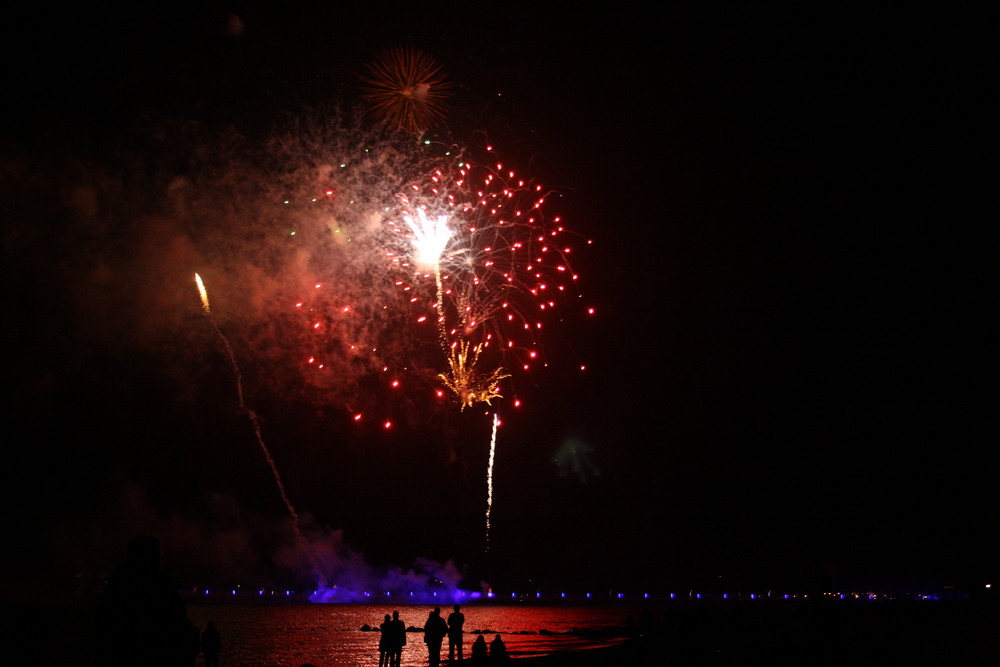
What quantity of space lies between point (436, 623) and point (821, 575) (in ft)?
46.8

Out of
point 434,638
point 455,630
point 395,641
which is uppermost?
point 455,630

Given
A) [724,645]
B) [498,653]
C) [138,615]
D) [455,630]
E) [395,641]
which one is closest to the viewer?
[138,615]

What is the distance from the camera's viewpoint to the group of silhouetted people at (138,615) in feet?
10.8

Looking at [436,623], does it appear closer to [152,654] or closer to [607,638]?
[152,654]

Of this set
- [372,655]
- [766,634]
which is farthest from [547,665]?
[372,655]

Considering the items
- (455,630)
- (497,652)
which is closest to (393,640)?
(455,630)

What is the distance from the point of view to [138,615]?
10.8ft

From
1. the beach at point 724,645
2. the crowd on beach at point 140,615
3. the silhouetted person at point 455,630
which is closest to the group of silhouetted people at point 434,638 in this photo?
the silhouetted person at point 455,630

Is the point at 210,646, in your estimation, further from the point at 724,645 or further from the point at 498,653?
the point at 724,645

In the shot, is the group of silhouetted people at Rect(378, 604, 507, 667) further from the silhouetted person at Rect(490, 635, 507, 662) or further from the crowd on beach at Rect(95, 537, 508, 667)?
the crowd on beach at Rect(95, 537, 508, 667)

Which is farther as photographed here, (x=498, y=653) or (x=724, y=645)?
(x=724, y=645)

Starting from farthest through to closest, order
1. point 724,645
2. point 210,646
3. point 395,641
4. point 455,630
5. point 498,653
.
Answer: point 724,645 → point 210,646 → point 498,653 → point 455,630 → point 395,641

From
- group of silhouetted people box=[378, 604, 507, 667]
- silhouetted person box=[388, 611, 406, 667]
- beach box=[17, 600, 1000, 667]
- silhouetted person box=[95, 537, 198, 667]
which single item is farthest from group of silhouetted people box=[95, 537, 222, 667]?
silhouetted person box=[388, 611, 406, 667]

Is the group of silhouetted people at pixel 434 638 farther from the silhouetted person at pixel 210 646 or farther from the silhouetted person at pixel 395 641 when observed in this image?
the silhouetted person at pixel 210 646
